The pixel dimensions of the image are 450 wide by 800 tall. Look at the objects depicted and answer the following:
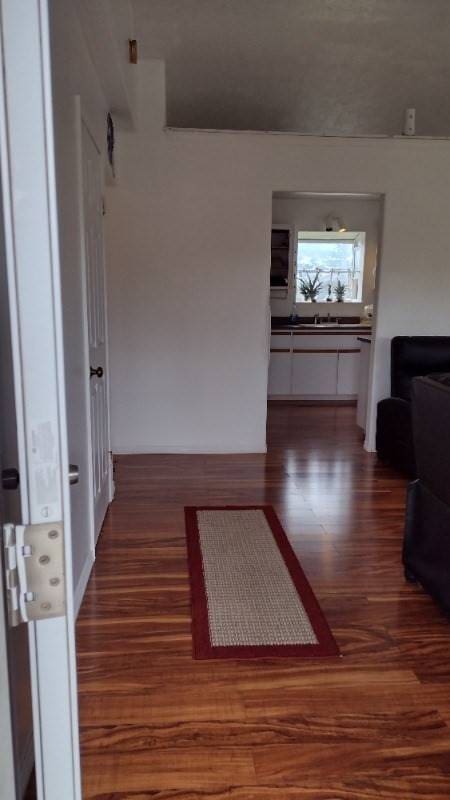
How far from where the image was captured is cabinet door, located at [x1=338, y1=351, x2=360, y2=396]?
6.84 m

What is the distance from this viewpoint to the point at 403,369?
452cm

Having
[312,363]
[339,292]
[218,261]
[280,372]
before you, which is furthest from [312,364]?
[218,261]

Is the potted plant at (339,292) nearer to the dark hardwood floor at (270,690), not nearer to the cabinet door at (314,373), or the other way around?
the cabinet door at (314,373)

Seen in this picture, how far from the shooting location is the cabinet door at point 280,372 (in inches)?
266

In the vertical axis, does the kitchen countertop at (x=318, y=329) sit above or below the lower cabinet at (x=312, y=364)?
above

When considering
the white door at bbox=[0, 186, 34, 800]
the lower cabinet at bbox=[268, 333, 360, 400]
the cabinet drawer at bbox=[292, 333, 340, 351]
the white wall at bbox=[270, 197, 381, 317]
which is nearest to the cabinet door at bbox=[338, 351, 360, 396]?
the lower cabinet at bbox=[268, 333, 360, 400]

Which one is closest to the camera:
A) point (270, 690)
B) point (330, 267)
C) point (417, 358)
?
point (270, 690)

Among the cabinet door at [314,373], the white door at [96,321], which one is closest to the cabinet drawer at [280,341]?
the cabinet door at [314,373]

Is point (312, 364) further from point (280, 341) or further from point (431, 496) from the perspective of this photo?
point (431, 496)

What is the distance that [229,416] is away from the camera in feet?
15.6

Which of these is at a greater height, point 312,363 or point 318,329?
point 318,329

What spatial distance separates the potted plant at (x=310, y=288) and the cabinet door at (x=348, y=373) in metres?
1.24

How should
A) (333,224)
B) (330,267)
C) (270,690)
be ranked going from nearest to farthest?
(270,690), (333,224), (330,267)

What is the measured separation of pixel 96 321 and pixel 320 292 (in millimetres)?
5225
